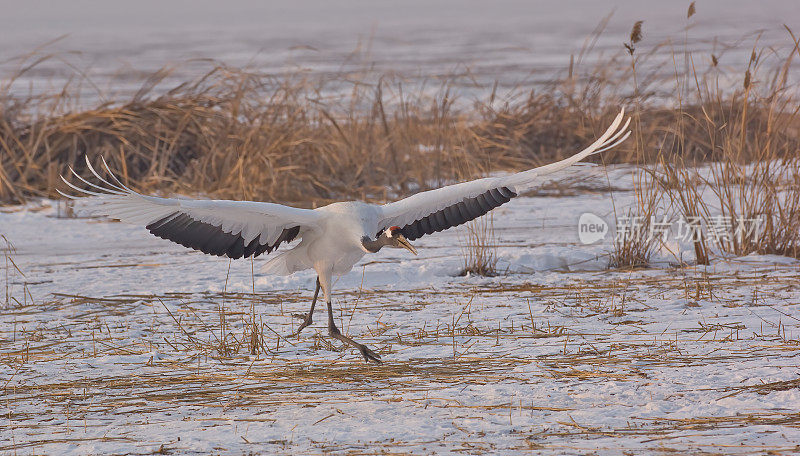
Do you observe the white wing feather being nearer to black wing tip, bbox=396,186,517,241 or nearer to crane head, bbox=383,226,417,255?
crane head, bbox=383,226,417,255

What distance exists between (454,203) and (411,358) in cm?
104

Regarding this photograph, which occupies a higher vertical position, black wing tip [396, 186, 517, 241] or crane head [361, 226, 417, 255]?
black wing tip [396, 186, 517, 241]

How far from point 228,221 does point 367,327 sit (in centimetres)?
102

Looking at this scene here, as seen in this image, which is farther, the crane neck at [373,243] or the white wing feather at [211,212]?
the crane neck at [373,243]

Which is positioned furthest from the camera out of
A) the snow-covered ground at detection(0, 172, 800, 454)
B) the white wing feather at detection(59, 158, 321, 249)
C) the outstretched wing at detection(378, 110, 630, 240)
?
the outstretched wing at detection(378, 110, 630, 240)

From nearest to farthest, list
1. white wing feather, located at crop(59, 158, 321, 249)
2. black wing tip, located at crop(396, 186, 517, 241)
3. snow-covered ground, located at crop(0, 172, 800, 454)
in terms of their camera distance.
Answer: snow-covered ground, located at crop(0, 172, 800, 454) < white wing feather, located at crop(59, 158, 321, 249) < black wing tip, located at crop(396, 186, 517, 241)

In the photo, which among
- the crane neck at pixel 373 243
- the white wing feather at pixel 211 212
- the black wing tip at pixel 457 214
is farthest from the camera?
the black wing tip at pixel 457 214

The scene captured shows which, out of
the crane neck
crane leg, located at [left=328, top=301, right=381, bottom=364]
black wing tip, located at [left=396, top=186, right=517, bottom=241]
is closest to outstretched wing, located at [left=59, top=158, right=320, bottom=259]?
the crane neck

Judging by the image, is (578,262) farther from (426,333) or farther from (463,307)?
(426,333)

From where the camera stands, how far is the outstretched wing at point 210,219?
4711 mm

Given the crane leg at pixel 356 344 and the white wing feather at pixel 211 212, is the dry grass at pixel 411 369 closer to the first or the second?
the crane leg at pixel 356 344

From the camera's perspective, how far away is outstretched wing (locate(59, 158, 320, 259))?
4.71m

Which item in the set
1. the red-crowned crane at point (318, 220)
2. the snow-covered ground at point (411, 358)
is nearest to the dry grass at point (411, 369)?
the snow-covered ground at point (411, 358)

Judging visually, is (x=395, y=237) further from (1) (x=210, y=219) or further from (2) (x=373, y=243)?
(1) (x=210, y=219)
